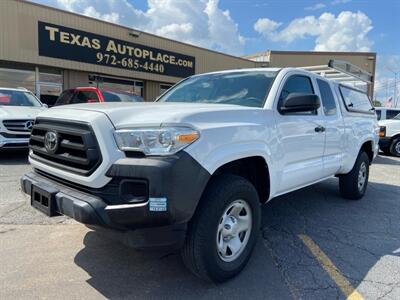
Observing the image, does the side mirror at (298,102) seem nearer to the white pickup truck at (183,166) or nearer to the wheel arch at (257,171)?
the white pickup truck at (183,166)

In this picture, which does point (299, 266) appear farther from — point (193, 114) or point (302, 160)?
point (193, 114)

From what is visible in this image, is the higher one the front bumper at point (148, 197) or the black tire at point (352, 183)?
the front bumper at point (148, 197)

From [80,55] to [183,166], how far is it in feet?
47.3

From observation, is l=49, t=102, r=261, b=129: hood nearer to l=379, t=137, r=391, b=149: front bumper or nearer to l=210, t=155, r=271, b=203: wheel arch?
l=210, t=155, r=271, b=203: wheel arch

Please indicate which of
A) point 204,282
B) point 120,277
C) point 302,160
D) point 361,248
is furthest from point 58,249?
point 361,248

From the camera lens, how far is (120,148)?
252 centimetres

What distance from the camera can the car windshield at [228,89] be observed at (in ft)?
12.2

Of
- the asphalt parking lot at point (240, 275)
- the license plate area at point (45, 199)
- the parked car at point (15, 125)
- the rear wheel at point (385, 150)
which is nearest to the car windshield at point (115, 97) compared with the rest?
the parked car at point (15, 125)

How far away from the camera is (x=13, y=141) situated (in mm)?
7797

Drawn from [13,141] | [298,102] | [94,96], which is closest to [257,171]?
[298,102]

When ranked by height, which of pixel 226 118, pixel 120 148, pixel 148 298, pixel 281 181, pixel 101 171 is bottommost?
pixel 148 298

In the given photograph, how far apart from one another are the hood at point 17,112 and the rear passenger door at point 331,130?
6.45m

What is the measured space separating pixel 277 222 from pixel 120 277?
7.60ft

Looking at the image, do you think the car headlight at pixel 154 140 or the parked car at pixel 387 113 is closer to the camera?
the car headlight at pixel 154 140
